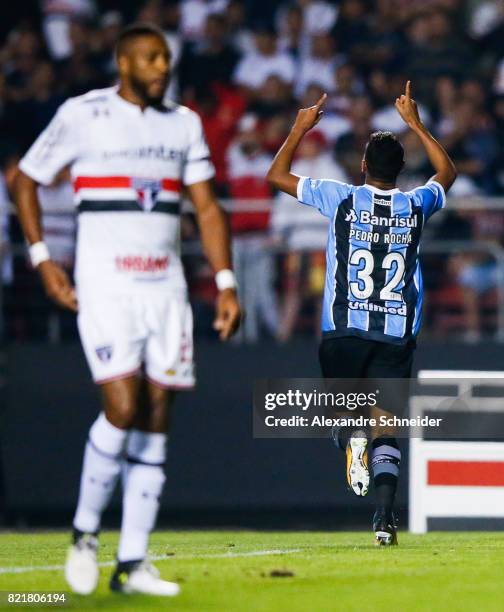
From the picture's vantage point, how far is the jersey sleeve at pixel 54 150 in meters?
6.47

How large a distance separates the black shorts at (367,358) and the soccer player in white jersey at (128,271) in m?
2.58

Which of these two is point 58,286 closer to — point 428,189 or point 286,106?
point 428,189

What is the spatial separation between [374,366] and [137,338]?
2.88 m

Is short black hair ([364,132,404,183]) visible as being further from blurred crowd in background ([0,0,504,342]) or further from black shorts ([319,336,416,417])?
blurred crowd in background ([0,0,504,342])

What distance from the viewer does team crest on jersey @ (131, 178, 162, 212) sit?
647 centimetres

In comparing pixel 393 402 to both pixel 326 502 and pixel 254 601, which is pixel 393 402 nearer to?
pixel 254 601

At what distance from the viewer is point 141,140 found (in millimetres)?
6496

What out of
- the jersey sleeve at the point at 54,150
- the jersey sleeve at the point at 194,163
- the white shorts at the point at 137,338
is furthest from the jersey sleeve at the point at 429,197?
the jersey sleeve at the point at 54,150

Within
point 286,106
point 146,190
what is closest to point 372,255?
point 146,190

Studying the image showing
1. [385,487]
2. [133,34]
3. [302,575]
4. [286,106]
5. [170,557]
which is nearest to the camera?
[133,34]

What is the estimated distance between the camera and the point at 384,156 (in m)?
8.93

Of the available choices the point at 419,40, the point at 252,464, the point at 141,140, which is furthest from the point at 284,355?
the point at 141,140

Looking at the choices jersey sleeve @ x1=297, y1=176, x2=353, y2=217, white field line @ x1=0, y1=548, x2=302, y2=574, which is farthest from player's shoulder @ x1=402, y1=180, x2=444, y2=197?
white field line @ x1=0, y1=548, x2=302, y2=574
